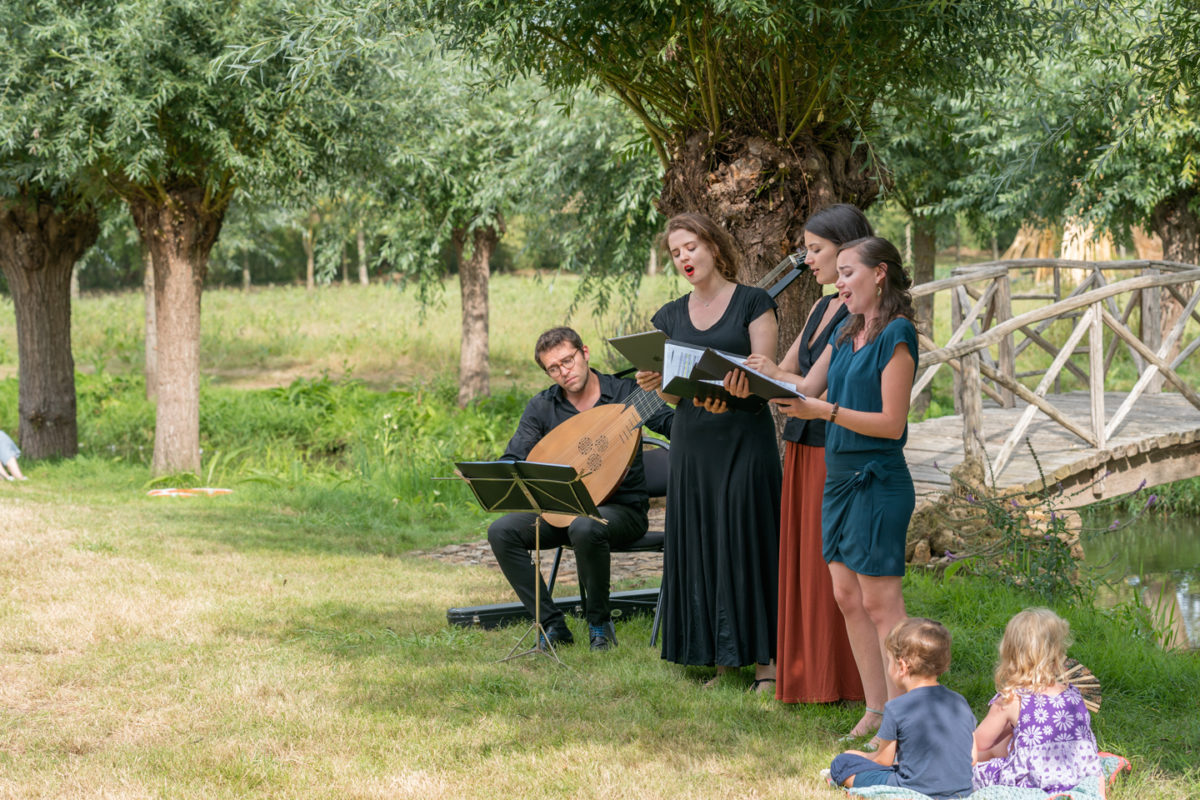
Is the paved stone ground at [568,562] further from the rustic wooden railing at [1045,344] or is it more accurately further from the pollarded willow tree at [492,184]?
the pollarded willow tree at [492,184]

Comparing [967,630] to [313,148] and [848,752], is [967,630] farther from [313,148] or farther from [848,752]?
[313,148]

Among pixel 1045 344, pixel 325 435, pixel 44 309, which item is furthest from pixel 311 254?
pixel 1045 344

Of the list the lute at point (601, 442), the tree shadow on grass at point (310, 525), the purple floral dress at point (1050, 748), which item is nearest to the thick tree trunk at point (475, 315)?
the tree shadow on grass at point (310, 525)

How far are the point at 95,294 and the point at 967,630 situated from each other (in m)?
40.1

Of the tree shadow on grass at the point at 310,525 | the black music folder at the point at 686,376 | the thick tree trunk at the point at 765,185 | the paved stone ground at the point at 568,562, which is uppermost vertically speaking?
the thick tree trunk at the point at 765,185

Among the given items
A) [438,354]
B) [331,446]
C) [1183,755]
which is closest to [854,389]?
[1183,755]

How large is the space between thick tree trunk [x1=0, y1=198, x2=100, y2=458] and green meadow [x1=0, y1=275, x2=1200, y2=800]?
1862 millimetres

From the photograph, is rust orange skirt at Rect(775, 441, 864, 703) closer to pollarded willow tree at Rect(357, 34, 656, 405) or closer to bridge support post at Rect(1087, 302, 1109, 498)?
bridge support post at Rect(1087, 302, 1109, 498)

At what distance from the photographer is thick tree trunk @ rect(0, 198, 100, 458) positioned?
12.0 m

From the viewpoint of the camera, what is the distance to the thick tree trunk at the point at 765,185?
5.87 meters

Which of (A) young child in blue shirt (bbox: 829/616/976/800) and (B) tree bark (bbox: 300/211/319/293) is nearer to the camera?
(A) young child in blue shirt (bbox: 829/616/976/800)

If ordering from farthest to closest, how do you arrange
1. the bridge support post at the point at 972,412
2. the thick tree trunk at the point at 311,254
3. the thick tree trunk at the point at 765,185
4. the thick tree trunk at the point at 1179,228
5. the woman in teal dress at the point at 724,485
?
A: the thick tree trunk at the point at 311,254 < the thick tree trunk at the point at 1179,228 < the bridge support post at the point at 972,412 < the thick tree trunk at the point at 765,185 < the woman in teal dress at the point at 724,485

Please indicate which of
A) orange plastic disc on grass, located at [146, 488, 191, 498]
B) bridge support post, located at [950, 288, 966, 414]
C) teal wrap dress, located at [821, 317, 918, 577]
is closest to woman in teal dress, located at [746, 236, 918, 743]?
teal wrap dress, located at [821, 317, 918, 577]

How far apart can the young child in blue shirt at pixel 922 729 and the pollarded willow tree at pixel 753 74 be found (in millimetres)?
2756
